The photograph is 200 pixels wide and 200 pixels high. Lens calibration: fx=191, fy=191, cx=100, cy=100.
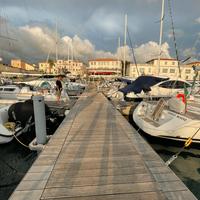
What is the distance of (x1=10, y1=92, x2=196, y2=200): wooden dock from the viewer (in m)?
2.50

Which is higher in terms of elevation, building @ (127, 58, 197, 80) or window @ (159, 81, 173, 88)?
building @ (127, 58, 197, 80)

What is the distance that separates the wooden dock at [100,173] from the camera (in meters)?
2.50

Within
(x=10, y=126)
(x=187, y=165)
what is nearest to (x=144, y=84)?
(x=187, y=165)

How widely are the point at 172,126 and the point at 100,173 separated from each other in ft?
13.3

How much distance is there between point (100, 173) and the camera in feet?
9.92

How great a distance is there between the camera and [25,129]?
745 cm

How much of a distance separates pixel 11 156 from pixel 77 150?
3.45 metres

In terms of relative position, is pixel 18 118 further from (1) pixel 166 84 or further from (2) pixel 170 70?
(2) pixel 170 70

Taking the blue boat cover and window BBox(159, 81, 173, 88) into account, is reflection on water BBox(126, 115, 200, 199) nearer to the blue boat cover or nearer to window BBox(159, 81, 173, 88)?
the blue boat cover

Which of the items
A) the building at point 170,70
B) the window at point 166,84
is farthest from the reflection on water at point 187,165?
the building at point 170,70

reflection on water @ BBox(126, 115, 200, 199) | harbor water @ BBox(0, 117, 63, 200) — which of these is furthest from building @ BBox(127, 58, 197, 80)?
harbor water @ BBox(0, 117, 63, 200)

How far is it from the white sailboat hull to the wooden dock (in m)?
2.13

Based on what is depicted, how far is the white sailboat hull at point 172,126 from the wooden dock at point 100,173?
2128 mm

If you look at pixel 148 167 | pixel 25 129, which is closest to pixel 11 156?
pixel 25 129
